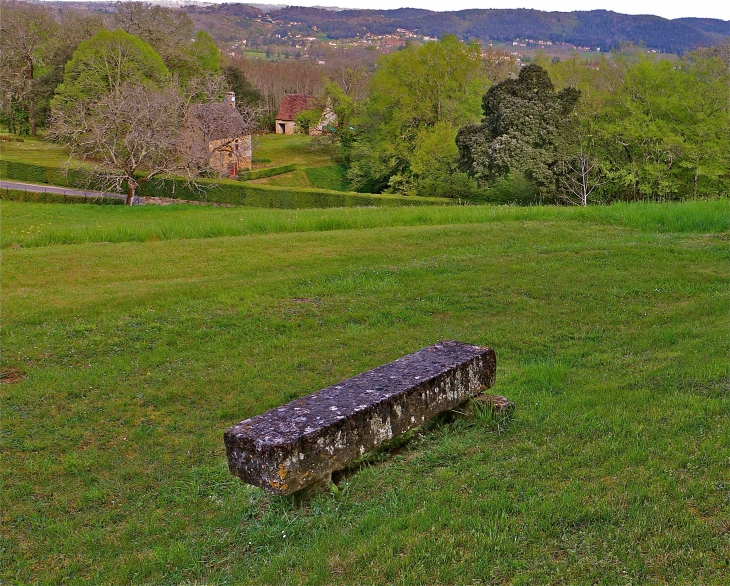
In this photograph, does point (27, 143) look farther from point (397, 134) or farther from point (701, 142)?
point (701, 142)

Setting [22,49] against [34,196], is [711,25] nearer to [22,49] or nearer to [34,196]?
[22,49]

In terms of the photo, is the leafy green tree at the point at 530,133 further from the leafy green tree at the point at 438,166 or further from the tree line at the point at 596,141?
the leafy green tree at the point at 438,166

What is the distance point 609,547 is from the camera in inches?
129

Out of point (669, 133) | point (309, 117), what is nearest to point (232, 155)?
point (309, 117)

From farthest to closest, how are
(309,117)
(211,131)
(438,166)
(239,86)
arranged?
(309,117) < (239,86) < (211,131) < (438,166)

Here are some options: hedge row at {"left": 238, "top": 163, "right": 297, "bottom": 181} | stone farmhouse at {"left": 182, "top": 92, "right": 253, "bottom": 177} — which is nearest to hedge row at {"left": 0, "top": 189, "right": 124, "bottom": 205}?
stone farmhouse at {"left": 182, "top": 92, "right": 253, "bottom": 177}

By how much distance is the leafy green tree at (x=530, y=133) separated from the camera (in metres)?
33.4

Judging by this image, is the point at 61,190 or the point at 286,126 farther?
the point at 286,126

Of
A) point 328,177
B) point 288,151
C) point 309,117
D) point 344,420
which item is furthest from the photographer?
point 309,117

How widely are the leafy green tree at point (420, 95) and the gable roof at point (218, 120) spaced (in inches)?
408

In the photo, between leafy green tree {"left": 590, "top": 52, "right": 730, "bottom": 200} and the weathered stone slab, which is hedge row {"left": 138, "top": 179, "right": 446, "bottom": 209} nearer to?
leafy green tree {"left": 590, "top": 52, "right": 730, "bottom": 200}

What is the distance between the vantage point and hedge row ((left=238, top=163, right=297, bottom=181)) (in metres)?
52.3

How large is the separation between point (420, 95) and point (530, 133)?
15110mm

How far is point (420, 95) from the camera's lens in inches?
1841
